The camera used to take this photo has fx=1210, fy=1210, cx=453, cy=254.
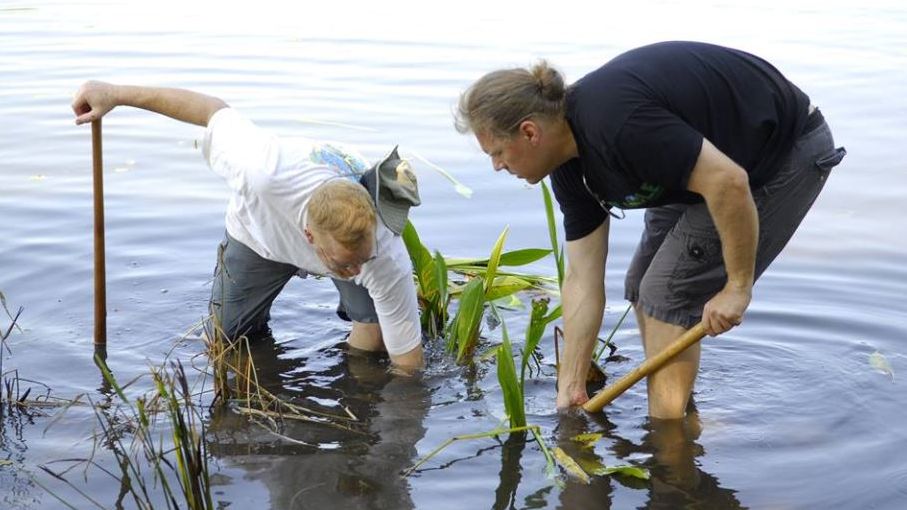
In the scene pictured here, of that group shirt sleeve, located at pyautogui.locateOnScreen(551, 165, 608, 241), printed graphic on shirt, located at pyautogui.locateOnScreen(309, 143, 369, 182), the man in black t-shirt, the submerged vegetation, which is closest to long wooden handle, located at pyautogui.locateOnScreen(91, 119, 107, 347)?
the submerged vegetation

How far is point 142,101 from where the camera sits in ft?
16.2

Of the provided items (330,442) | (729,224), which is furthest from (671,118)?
(330,442)

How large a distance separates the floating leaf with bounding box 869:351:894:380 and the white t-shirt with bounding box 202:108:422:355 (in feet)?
7.15

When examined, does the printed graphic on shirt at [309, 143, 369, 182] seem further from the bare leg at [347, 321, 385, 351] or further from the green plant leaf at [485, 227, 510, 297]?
the green plant leaf at [485, 227, 510, 297]

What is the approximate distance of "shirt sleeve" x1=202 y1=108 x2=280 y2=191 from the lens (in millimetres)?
4746

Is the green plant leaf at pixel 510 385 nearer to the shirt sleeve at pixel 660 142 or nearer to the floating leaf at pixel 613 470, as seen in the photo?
the floating leaf at pixel 613 470

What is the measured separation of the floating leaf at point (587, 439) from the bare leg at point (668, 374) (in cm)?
28

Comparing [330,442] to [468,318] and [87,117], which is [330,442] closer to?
[468,318]

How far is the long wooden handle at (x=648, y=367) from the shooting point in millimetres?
4398

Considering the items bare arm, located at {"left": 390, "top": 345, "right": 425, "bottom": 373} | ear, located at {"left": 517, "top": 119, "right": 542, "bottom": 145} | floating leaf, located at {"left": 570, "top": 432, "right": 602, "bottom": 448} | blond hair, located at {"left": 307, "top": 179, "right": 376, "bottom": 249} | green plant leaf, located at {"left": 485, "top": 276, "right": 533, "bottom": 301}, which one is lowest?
floating leaf, located at {"left": 570, "top": 432, "right": 602, "bottom": 448}

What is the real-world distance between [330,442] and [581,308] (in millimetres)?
1145

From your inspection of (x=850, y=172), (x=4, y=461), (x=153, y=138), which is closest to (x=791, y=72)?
(x=850, y=172)

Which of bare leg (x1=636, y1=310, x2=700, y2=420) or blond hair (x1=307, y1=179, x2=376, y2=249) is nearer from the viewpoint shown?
blond hair (x1=307, y1=179, x2=376, y2=249)

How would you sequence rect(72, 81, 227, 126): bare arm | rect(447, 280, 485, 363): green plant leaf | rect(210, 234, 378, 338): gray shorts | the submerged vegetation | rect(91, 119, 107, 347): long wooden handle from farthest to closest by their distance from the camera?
1. rect(447, 280, 485, 363): green plant leaf
2. rect(210, 234, 378, 338): gray shorts
3. rect(91, 119, 107, 347): long wooden handle
4. rect(72, 81, 227, 126): bare arm
5. the submerged vegetation
